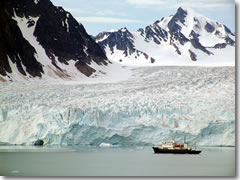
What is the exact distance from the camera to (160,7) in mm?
12148

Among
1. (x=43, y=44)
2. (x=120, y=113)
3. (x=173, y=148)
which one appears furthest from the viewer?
(x=43, y=44)

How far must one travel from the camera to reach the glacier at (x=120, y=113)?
11570 mm

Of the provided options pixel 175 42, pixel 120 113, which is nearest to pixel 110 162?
pixel 120 113

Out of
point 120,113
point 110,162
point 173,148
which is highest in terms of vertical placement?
point 120,113

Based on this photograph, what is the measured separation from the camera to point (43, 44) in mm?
15094

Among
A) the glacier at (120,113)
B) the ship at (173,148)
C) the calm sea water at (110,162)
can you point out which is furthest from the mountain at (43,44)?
the ship at (173,148)

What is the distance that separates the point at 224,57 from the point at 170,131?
2.07 meters

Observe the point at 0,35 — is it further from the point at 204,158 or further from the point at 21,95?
the point at 204,158

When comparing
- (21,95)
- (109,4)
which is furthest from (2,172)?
(109,4)

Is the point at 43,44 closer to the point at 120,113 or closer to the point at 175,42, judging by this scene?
the point at 175,42

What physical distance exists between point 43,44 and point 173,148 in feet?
17.2

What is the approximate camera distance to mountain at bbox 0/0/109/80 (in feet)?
44.5

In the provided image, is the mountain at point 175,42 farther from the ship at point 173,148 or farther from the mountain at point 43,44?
the ship at point 173,148

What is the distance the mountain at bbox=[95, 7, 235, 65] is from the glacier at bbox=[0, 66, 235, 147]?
0.75 m
